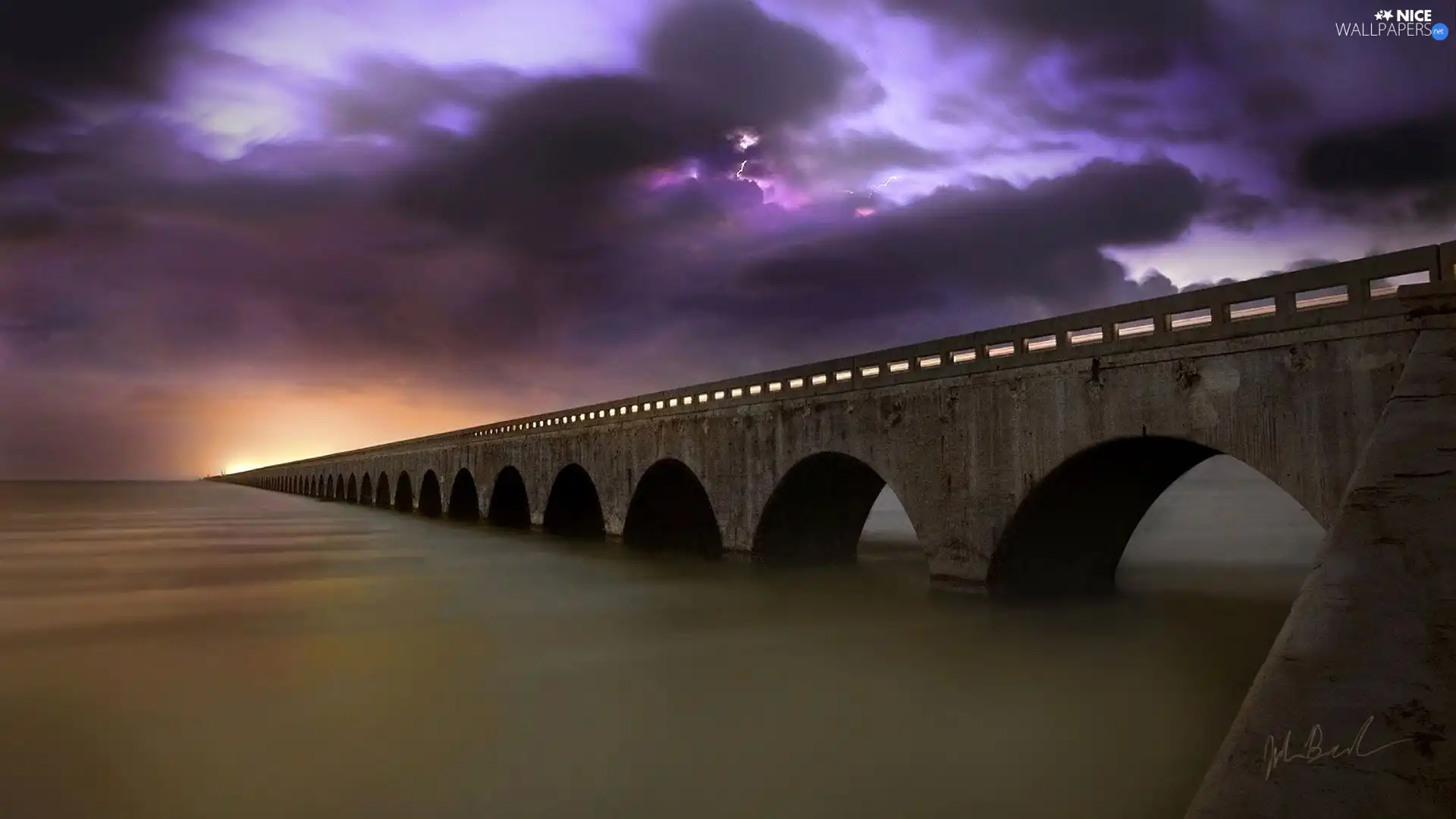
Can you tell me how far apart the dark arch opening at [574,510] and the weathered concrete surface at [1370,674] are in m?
29.1

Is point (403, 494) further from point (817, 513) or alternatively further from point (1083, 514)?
point (1083, 514)

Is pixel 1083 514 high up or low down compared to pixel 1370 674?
up

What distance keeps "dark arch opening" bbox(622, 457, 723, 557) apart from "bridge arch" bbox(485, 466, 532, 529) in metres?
12.3

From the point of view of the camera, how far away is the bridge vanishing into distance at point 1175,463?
4.75 m

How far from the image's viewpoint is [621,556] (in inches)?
989

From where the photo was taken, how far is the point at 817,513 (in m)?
21.4

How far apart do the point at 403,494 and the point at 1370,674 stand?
6340 centimetres

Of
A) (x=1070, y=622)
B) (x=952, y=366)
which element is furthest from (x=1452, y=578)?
(x=952, y=366)

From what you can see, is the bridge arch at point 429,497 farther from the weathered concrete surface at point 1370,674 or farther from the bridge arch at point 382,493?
the weathered concrete surface at point 1370,674

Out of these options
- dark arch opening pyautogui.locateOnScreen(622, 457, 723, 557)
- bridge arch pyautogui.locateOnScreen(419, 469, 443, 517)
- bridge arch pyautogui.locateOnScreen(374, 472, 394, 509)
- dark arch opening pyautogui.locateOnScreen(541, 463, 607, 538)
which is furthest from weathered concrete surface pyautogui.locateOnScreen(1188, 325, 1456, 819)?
bridge arch pyautogui.locateOnScreen(374, 472, 394, 509)

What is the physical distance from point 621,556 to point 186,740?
55.1ft
